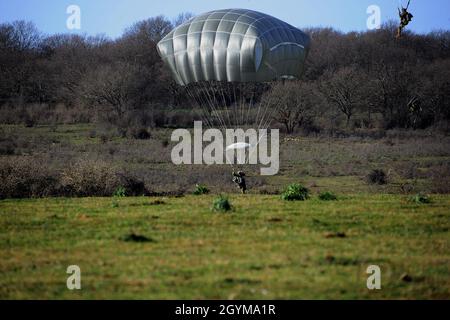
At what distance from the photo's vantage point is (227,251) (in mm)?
11070

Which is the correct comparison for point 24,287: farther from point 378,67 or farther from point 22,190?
point 378,67

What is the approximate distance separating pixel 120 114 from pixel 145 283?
5615 cm

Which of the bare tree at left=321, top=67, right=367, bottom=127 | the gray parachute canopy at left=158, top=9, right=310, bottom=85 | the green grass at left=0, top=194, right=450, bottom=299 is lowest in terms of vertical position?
the green grass at left=0, top=194, right=450, bottom=299

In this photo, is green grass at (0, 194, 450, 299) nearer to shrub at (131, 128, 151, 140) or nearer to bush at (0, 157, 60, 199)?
bush at (0, 157, 60, 199)

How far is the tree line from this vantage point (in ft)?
207

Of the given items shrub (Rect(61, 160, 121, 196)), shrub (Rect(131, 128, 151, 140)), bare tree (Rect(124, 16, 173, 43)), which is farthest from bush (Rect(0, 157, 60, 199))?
bare tree (Rect(124, 16, 173, 43))

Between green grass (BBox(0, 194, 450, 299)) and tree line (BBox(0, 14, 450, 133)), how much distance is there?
36.5 m

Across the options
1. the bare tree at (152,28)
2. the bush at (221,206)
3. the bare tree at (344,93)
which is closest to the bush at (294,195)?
the bush at (221,206)

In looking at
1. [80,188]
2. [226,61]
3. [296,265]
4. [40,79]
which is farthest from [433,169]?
[40,79]

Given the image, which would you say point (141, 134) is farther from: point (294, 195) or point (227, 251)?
point (227, 251)

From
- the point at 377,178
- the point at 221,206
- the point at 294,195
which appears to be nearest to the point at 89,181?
the point at 294,195

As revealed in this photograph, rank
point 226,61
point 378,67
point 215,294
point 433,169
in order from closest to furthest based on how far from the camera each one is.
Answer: point 215,294, point 226,61, point 433,169, point 378,67

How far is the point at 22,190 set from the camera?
2348 cm

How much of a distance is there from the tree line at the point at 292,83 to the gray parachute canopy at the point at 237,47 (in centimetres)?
2309
